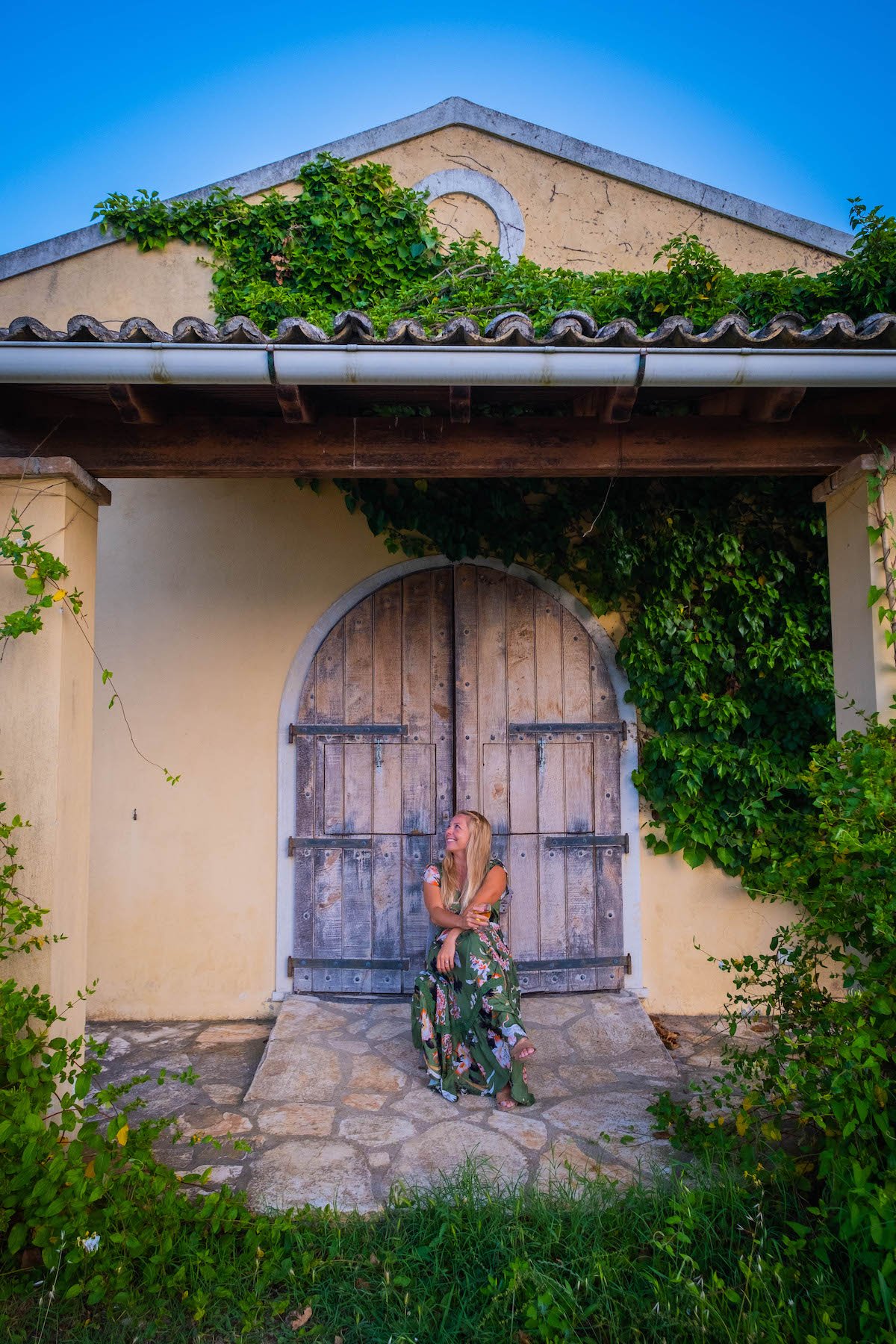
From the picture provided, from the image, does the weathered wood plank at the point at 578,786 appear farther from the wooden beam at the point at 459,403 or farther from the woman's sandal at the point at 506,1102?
the wooden beam at the point at 459,403

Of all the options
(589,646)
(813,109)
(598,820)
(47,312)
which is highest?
(813,109)

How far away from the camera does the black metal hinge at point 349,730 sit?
4.44m

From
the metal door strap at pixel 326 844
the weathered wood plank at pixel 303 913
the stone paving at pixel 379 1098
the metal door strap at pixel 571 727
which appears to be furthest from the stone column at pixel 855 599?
the weathered wood plank at pixel 303 913

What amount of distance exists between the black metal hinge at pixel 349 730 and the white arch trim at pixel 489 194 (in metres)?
3.16

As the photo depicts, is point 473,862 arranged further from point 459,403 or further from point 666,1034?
point 459,403

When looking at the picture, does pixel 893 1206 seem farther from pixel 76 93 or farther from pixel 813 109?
pixel 76 93

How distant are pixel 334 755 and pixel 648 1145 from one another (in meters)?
2.47

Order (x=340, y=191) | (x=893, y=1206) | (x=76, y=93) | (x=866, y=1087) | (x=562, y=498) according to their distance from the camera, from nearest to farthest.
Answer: (x=893, y=1206) < (x=866, y=1087) < (x=562, y=498) < (x=340, y=191) < (x=76, y=93)

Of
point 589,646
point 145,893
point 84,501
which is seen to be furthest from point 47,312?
point 589,646

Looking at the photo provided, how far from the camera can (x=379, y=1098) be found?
11.0 feet

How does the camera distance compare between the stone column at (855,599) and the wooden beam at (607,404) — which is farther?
the stone column at (855,599)

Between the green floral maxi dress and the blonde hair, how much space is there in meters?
0.18

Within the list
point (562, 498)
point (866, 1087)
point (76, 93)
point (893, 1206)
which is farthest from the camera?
point (76, 93)

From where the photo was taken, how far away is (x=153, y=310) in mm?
4848
